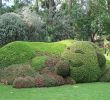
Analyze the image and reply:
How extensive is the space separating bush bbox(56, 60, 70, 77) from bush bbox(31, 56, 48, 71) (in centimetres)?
70

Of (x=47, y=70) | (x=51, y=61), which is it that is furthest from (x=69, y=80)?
(x=51, y=61)

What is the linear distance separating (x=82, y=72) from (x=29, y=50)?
2.23 meters

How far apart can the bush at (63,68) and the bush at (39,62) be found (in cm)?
70

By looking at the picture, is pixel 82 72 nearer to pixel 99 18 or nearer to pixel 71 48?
pixel 71 48

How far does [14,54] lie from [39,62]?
3.49ft

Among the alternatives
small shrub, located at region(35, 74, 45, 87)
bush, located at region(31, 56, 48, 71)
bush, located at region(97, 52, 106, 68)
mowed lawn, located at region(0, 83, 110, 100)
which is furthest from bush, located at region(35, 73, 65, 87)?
bush, located at region(97, 52, 106, 68)

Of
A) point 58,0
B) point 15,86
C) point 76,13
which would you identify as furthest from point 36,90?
point 58,0

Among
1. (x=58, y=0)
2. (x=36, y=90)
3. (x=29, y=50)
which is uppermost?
(x=58, y=0)

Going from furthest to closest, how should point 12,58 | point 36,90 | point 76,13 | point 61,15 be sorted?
point 76,13
point 61,15
point 12,58
point 36,90

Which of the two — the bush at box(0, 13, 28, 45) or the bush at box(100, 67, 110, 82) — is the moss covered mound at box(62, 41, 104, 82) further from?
the bush at box(0, 13, 28, 45)

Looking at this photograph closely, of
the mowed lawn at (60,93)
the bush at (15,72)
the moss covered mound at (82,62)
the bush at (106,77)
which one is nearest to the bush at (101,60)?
the moss covered mound at (82,62)

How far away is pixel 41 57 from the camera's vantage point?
41.5 feet

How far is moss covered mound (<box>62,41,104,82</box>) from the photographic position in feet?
39.7

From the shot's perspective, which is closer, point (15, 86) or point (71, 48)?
point (15, 86)
